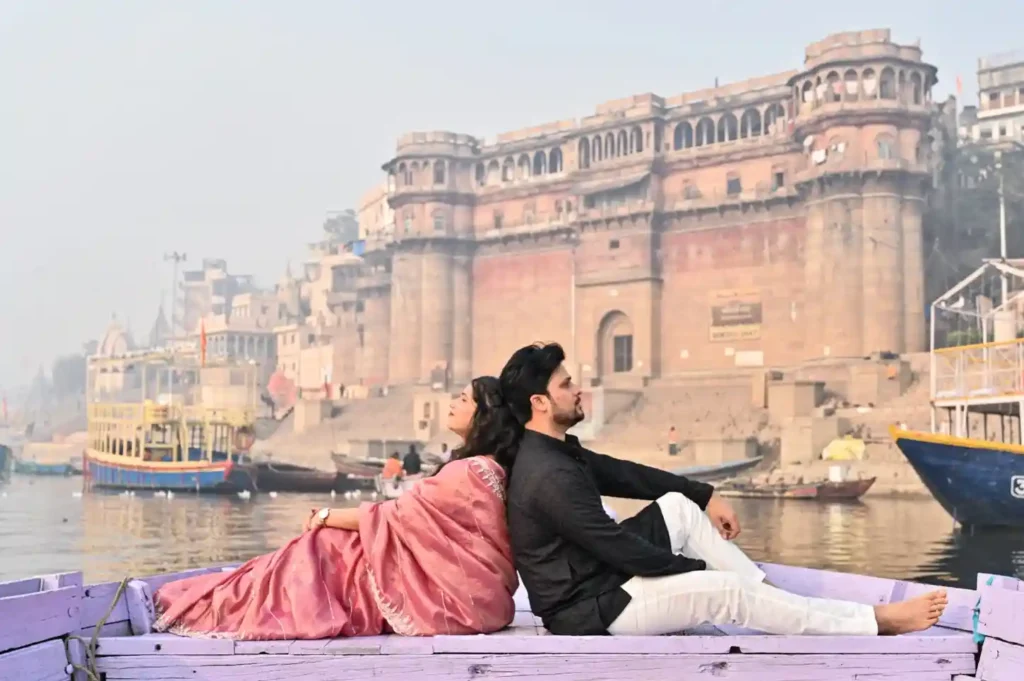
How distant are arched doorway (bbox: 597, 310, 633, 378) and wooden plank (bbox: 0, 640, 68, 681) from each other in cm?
2795

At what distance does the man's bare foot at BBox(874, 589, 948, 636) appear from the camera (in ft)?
9.12

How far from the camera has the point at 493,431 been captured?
313cm

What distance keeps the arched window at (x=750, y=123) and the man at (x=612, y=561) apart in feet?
90.1

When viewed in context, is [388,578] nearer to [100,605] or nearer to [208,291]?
[100,605]

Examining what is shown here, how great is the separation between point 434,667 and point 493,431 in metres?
0.70

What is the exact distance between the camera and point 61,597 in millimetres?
2654

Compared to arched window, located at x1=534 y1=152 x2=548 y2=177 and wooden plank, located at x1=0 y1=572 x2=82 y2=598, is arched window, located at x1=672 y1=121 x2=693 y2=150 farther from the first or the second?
wooden plank, located at x1=0 y1=572 x2=82 y2=598

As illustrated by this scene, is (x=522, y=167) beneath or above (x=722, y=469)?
above

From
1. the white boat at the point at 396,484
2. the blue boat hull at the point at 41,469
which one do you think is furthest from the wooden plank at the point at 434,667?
the blue boat hull at the point at 41,469

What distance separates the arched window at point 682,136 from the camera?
100.0ft

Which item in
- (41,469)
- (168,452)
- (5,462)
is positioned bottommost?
(41,469)

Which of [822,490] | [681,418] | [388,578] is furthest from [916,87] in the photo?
[388,578]

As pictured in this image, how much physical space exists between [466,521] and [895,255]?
24.2m

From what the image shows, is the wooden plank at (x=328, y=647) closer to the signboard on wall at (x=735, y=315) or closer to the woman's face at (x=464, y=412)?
the woman's face at (x=464, y=412)
